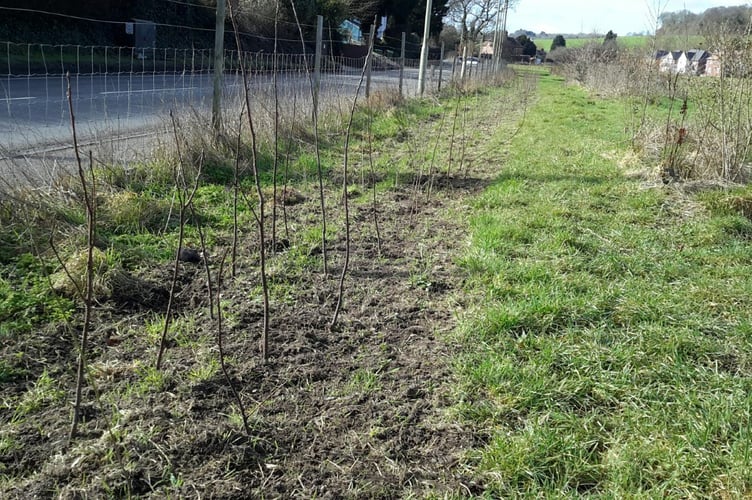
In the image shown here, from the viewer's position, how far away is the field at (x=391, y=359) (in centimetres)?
205

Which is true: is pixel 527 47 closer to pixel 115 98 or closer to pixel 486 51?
pixel 486 51

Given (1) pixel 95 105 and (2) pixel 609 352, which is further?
(1) pixel 95 105

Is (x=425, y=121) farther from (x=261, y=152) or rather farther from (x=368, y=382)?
(x=368, y=382)

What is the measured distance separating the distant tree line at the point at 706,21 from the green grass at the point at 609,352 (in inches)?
119

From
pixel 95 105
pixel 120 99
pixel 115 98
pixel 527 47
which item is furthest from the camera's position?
pixel 527 47

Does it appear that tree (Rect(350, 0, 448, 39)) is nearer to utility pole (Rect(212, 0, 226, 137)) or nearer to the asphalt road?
the asphalt road

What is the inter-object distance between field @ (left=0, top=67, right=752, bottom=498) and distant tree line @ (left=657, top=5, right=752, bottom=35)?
322cm

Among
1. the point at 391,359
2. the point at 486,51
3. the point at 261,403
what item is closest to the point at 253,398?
the point at 261,403

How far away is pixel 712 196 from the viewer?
5820 mm

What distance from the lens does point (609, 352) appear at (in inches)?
115

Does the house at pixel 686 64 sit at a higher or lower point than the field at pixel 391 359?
higher

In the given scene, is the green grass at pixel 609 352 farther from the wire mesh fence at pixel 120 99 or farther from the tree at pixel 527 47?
the tree at pixel 527 47

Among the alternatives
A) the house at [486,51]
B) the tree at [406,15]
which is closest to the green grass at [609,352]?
the tree at [406,15]

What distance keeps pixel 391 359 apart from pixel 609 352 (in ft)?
3.93
